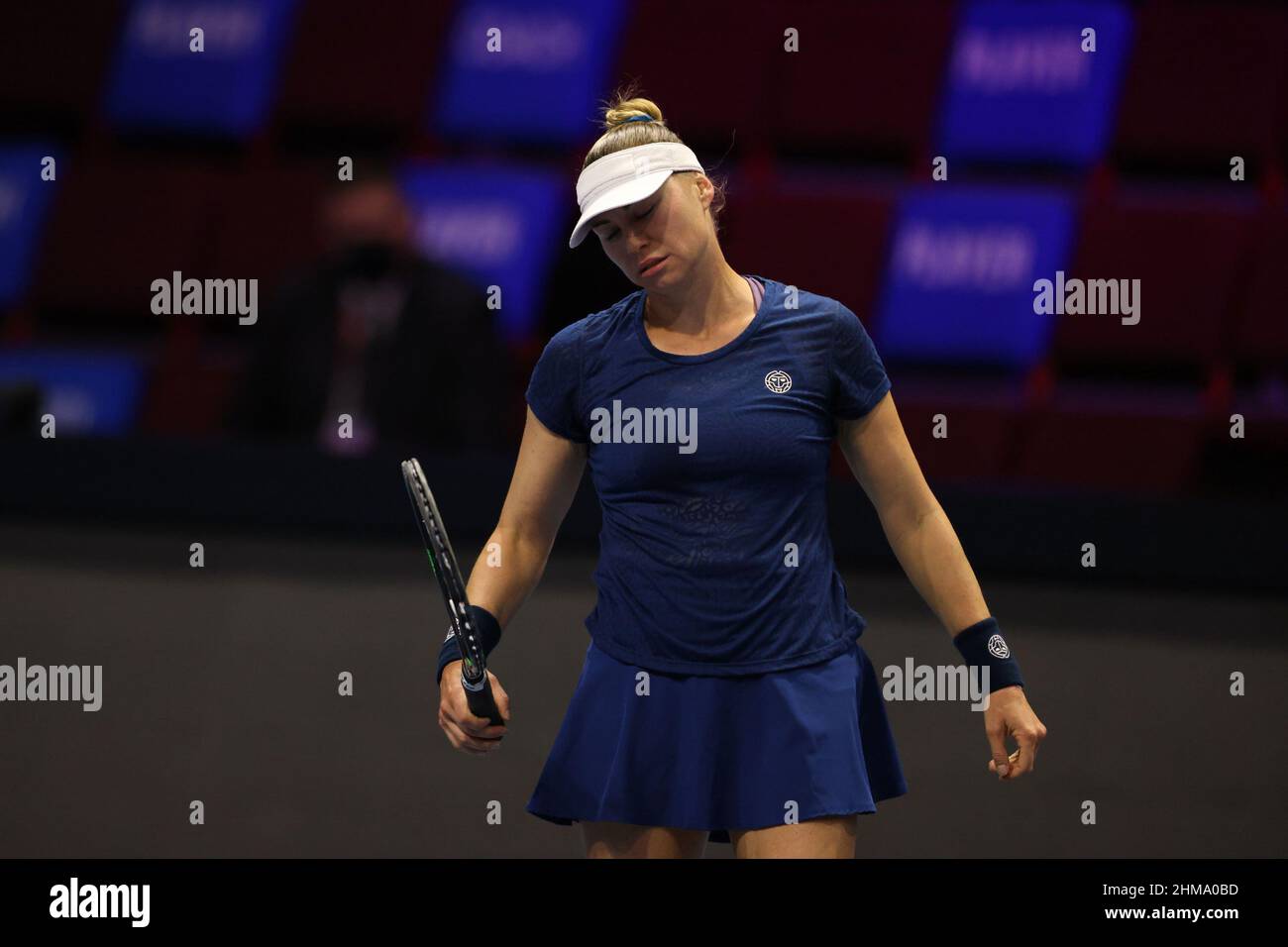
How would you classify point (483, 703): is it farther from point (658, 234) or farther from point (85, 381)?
point (85, 381)

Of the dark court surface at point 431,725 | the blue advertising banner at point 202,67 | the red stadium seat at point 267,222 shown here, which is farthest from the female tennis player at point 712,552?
the blue advertising banner at point 202,67

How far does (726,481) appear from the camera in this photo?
5.88ft

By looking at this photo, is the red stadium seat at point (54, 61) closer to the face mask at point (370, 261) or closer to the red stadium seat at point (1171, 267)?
the face mask at point (370, 261)

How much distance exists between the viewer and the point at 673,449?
1.78m

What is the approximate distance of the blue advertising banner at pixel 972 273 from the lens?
159 inches

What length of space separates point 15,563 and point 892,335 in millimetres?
2039

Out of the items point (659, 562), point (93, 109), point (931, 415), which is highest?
point (93, 109)

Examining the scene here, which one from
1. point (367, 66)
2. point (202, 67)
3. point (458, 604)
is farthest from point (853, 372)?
point (202, 67)

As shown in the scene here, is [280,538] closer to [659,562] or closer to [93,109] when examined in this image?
[659,562]

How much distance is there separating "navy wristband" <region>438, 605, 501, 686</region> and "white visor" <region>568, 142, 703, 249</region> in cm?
41

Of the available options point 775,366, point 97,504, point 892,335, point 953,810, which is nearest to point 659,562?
point 775,366

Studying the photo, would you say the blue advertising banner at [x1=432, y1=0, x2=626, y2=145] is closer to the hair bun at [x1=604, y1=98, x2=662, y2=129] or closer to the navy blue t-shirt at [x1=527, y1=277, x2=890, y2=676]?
the hair bun at [x1=604, y1=98, x2=662, y2=129]

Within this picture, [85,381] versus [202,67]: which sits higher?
[202,67]

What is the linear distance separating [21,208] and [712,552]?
138 inches
